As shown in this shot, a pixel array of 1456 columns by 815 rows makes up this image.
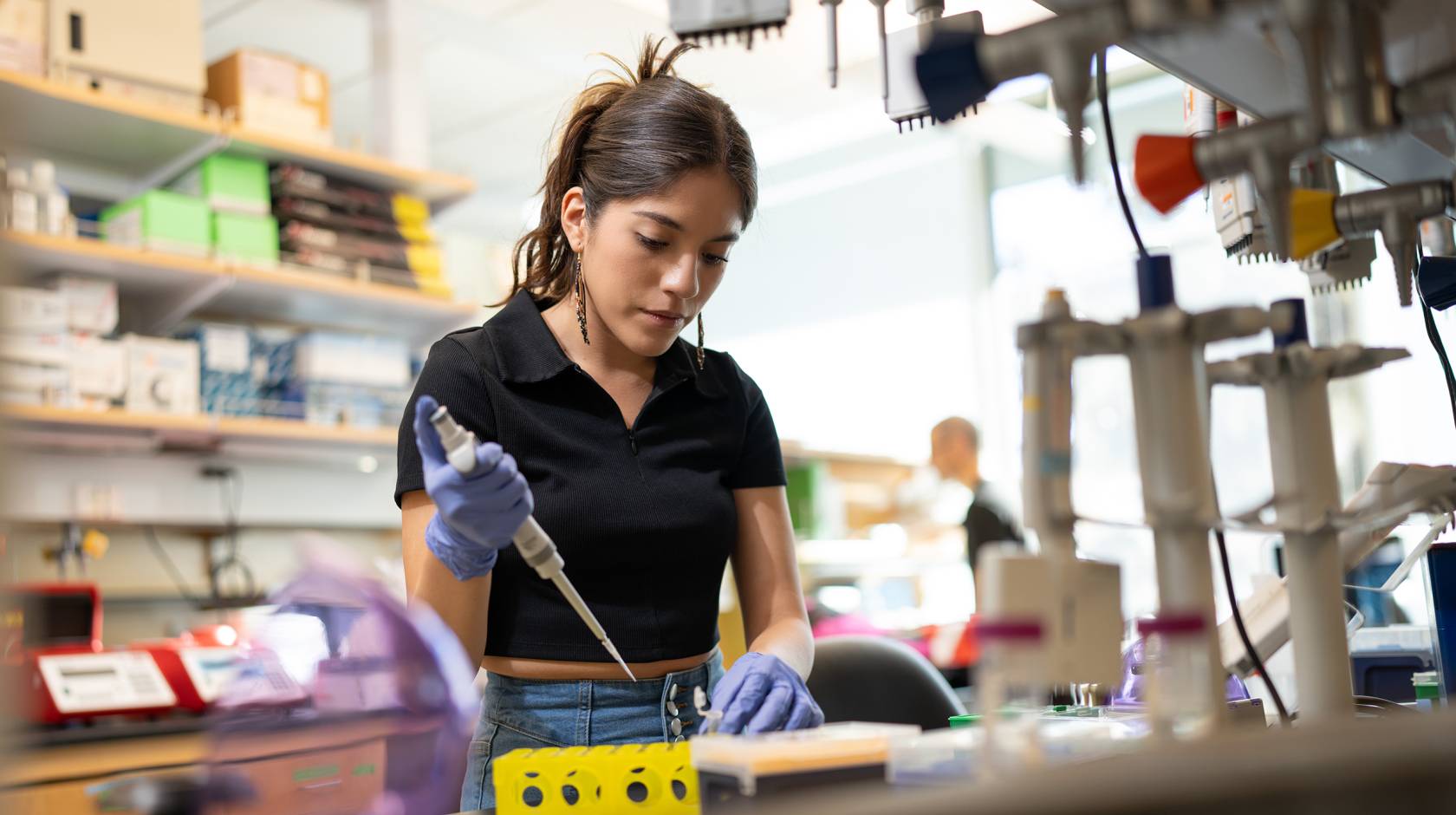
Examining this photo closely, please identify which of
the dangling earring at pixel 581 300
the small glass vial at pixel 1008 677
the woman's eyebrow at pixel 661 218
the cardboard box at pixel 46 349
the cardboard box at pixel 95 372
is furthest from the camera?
the cardboard box at pixel 95 372

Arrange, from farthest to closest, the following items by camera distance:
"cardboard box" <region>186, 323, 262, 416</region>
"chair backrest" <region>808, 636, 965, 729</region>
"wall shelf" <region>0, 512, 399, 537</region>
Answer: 1. "cardboard box" <region>186, 323, 262, 416</region>
2. "wall shelf" <region>0, 512, 399, 537</region>
3. "chair backrest" <region>808, 636, 965, 729</region>

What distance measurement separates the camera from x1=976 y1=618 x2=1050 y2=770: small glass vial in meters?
0.57

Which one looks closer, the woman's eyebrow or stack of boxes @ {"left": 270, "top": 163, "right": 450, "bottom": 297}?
the woman's eyebrow

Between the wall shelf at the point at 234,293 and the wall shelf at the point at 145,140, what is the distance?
0.29 m

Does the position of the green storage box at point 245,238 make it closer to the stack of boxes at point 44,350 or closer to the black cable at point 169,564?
the stack of boxes at point 44,350

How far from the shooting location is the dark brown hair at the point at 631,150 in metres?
1.38

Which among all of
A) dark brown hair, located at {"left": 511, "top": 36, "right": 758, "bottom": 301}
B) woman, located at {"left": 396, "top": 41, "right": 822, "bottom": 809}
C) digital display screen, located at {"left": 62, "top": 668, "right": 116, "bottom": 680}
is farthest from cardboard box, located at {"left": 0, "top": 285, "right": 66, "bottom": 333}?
woman, located at {"left": 396, "top": 41, "right": 822, "bottom": 809}

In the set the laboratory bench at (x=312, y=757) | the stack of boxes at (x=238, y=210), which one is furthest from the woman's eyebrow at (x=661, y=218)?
the stack of boxes at (x=238, y=210)

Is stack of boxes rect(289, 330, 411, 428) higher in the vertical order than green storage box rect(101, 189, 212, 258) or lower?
lower

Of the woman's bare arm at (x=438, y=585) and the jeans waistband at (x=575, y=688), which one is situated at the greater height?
the woman's bare arm at (x=438, y=585)

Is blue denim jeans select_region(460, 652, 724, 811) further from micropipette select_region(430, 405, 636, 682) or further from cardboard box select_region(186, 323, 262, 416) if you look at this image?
cardboard box select_region(186, 323, 262, 416)

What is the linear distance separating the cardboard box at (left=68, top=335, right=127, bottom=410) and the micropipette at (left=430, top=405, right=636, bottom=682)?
209cm

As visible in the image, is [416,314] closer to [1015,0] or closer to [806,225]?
[1015,0]

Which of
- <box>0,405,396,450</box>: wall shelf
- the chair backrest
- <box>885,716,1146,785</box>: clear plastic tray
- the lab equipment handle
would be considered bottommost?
the chair backrest
